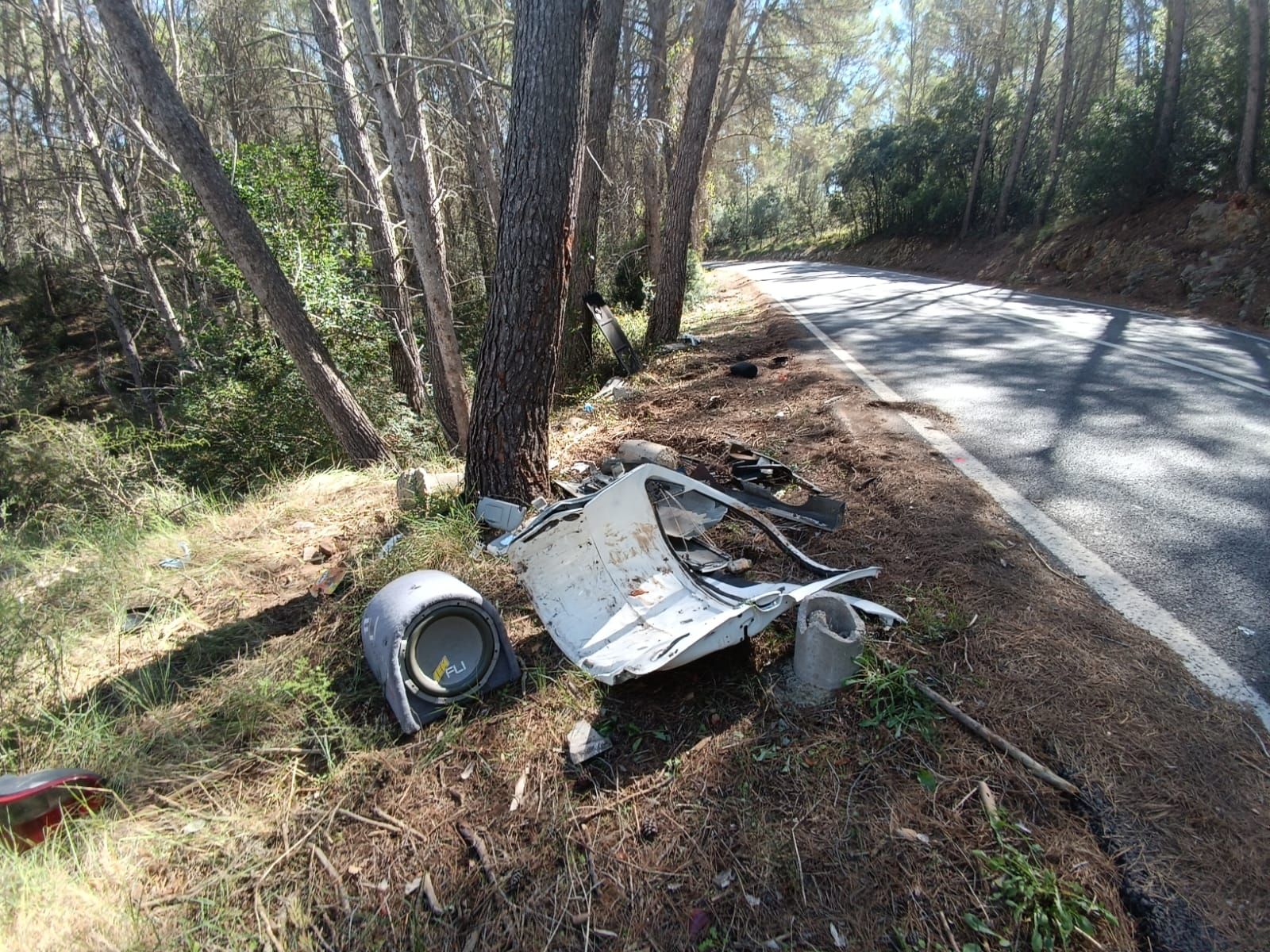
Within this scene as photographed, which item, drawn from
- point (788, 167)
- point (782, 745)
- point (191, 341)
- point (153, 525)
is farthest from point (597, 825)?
point (788, 167)

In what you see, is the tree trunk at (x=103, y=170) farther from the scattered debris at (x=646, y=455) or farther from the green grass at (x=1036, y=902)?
the green grass at (x=1036, y=902)

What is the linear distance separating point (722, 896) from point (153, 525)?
5.16 meters

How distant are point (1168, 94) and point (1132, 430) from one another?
14.1 m

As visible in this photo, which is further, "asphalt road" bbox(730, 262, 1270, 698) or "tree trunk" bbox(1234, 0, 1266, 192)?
"tree trunk" bbox(1234, 0, 1266, 192)

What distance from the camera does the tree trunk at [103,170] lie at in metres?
10.3

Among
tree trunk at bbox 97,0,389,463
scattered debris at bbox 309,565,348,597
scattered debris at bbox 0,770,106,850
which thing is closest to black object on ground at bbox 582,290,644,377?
tree trunk at bbox 97,0,389,463

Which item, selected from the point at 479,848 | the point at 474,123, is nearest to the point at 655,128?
the point at 474,123

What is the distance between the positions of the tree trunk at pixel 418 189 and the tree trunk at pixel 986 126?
21828 mm

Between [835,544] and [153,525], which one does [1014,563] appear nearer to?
[835,544]

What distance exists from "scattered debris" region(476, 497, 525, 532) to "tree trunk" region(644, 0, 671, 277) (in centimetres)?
942

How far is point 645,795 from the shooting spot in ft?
6.60

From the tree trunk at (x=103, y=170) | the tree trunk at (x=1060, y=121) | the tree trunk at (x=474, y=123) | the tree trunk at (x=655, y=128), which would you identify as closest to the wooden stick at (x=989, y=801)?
the tree trunk at (x=474, y=123)

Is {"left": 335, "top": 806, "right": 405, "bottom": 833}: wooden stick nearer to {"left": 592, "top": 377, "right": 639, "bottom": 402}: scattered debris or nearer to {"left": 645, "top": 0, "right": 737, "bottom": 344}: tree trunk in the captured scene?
{"left": 592, "top": 377, "right": 639, "bottom": 402}: scattered debris

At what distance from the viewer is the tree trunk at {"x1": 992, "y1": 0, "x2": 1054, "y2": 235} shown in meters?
19.1
